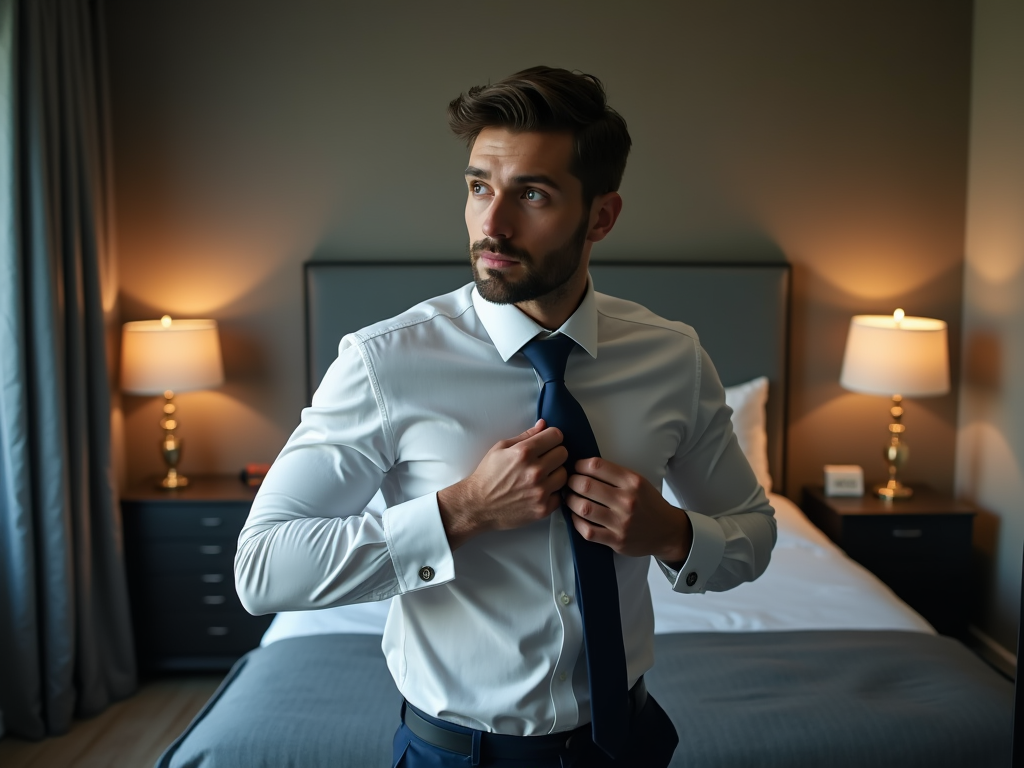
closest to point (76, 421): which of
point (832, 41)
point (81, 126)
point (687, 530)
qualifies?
point (81, 126)

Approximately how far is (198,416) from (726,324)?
2.17 m

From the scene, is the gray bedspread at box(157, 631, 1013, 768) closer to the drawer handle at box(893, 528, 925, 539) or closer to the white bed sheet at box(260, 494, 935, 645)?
the white bed sheet at box(260, 494, 935, 645)

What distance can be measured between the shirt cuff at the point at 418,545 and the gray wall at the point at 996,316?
9.77ft

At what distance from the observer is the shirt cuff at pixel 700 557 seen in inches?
46.6

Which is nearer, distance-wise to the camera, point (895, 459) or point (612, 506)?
point (612, 506)

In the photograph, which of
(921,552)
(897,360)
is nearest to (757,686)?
(921,552)

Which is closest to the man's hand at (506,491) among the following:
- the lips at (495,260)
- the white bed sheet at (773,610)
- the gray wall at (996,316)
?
the lips at (495,260)

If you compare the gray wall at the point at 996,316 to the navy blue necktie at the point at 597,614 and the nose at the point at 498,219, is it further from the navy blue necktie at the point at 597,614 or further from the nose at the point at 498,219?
the nose at the point at 498,219

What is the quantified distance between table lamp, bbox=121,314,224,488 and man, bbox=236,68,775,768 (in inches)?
93.1

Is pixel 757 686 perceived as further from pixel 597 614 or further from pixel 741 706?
pixel 597 614

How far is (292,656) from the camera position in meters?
2.25

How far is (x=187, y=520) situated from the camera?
3.35 meters

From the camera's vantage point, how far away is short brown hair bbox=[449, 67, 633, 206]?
1138 mm

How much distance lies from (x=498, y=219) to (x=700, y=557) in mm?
508
